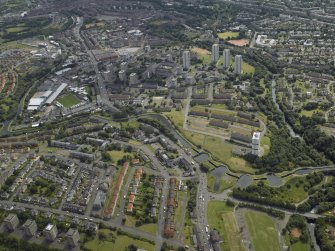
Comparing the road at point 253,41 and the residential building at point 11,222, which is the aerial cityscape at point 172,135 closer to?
the residential building at point 11,222

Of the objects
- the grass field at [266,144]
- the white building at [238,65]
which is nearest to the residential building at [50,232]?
the grass field at [266,144]

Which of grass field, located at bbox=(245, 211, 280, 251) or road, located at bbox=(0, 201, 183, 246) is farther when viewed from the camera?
road, located at bbox=(0, 201, 183, 246)

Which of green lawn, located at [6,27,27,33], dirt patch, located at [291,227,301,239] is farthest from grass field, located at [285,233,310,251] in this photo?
green lawn, located at [6,27,27,33]

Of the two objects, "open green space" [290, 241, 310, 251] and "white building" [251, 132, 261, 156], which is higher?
"white building" [251, 132, 261, 156]

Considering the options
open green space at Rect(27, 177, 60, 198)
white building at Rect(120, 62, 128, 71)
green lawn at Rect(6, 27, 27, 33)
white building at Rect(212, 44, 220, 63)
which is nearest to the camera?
open green space at Rect(27, 177, 60, 198)

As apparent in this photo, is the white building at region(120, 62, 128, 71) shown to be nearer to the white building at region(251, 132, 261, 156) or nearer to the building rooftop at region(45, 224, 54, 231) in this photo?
the white building at region(251, 132, 261, 156)

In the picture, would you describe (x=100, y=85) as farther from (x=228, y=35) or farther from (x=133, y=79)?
(x=228, y=35)
